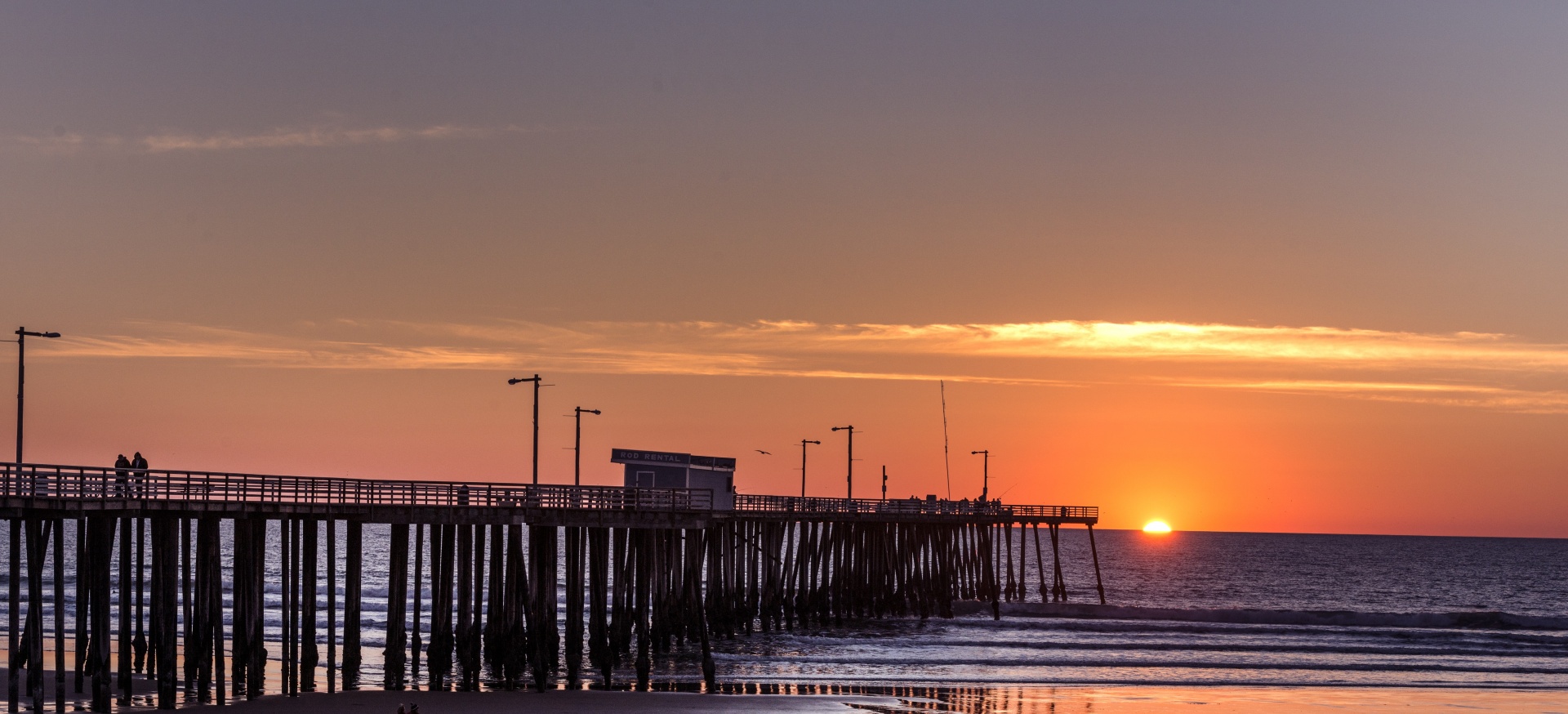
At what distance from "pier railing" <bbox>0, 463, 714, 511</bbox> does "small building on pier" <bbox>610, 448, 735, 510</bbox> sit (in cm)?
514

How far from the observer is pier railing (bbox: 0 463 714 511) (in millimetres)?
32156

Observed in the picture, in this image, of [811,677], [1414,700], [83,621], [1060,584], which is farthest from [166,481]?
[1060,584]

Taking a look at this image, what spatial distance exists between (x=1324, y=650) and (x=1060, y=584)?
886 inches

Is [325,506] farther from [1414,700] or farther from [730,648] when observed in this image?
[1414,700]

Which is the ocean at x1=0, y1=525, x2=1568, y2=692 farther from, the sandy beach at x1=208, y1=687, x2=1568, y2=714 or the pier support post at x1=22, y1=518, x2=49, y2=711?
the pier support post at x1=22, y1=518, x2=49, y2=711

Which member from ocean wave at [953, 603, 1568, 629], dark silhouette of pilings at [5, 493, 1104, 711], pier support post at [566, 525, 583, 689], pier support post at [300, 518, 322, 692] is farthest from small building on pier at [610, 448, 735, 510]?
ocean wave at [953, 603, 1568, 629]

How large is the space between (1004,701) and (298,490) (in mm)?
18305

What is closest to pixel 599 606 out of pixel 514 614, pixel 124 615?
pixel 514 614

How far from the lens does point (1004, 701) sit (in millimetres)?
42031

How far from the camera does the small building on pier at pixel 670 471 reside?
55.8 metres

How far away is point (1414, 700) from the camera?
45.0 m

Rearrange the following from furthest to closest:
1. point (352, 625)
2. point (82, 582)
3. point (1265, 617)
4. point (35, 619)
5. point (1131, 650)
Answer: point (1265, 617) < point (1131, 650) < point (352, 625) < point (82, 582) < point (35, 619)

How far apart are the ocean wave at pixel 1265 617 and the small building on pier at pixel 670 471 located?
73.6 feet

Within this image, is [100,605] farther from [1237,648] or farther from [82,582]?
[1237,648]
